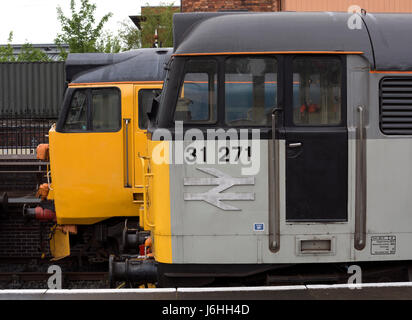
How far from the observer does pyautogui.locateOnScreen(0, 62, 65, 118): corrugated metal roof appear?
19359 millimetres

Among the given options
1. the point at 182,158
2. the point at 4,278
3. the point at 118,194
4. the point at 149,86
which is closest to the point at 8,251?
the point at 4,278

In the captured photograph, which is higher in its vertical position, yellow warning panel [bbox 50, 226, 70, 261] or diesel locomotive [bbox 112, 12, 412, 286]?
diesel locomotive [bbox 112, 12, 412, 286]

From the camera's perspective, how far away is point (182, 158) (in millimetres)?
5141

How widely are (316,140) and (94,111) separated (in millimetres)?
4777

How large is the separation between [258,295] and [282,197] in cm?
133

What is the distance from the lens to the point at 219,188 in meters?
5.13

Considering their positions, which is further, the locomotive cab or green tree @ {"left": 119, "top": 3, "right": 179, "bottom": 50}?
green tree @ {"left": 119, "top": 3, "right": 179, "bottom": 50}

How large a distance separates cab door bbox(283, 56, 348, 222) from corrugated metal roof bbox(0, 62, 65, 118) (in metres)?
15.2

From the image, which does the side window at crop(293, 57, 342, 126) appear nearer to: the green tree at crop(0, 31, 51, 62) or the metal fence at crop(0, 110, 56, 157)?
the metal fence at crop(0, 110, 56, 157)

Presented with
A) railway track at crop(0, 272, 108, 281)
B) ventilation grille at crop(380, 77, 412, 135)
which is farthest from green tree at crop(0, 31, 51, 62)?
ventilation grille at crop(380, 77, 412, 135)

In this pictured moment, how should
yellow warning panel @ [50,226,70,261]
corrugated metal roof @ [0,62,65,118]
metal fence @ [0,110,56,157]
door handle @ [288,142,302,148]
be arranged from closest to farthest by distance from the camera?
door handle @ [288,142,302,148] → yellow warning panel @ [50,226,70,261] → metal fence @ [0,110,56,157] → corrugated metal roof @ [0,62,65,118]
